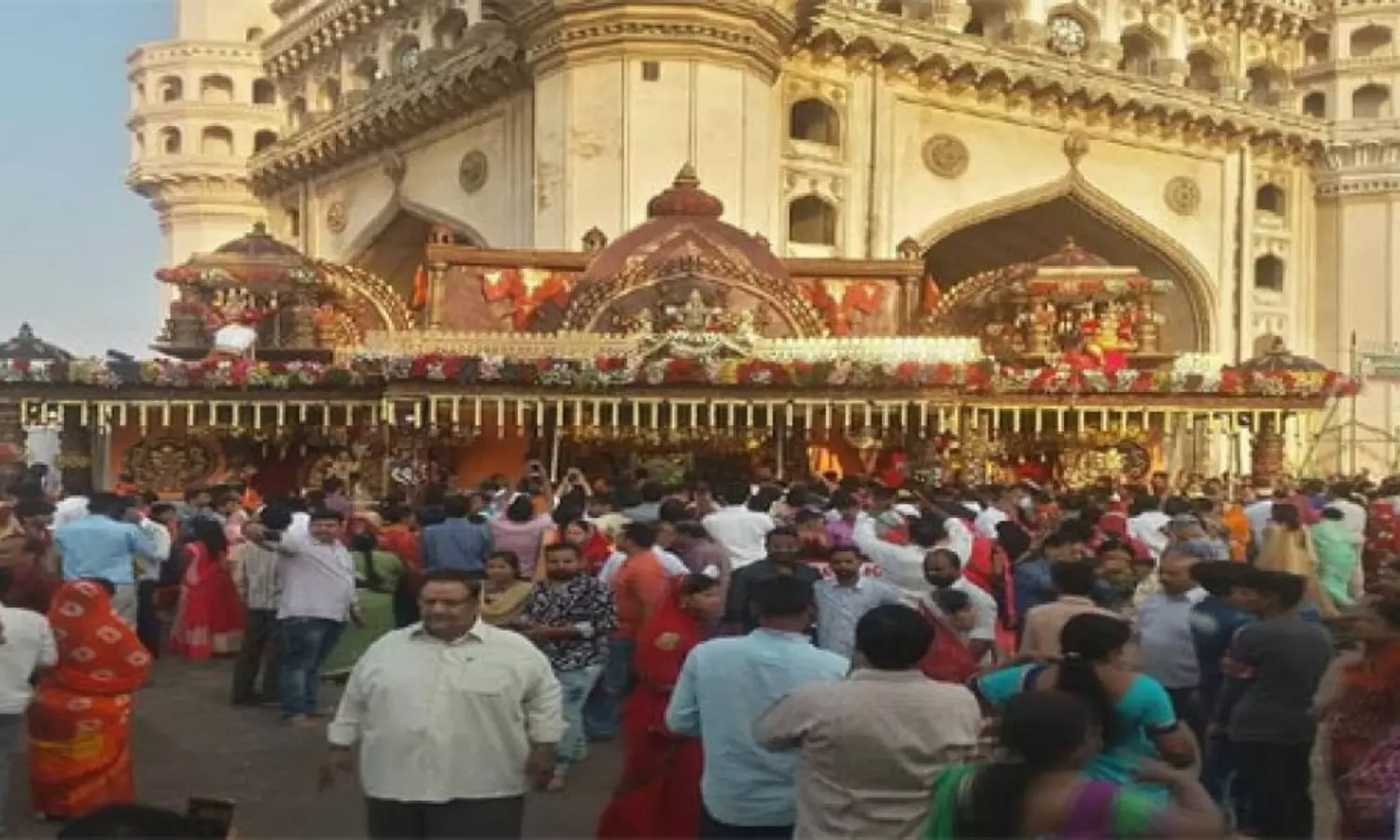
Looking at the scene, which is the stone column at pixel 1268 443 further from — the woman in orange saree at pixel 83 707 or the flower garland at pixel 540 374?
the woman in orange saree at pixel 83 707

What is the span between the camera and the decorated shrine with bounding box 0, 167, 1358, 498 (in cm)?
1981

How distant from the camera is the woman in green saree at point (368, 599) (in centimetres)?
1102

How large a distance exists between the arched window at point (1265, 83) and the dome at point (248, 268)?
2705 cm

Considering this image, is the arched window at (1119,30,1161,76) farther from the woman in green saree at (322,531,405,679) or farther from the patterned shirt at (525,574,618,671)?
the patterned shirt at (525,574,618,671)

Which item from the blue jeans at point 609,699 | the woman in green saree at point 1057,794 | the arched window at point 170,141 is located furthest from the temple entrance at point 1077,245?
the woman in green saree at point 1057,794

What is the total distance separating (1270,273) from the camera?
39.7 m

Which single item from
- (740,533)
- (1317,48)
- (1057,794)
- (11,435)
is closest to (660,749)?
(1057,794)

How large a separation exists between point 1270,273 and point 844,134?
14346 millimetres

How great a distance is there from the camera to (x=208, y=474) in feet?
70.8

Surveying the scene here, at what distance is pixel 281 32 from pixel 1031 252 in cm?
2362

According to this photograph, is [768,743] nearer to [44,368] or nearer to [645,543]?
[645,543]

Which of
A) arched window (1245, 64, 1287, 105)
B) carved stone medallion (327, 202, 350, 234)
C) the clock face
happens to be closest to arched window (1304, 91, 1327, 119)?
arched window (1245, 64, 1287, 105)

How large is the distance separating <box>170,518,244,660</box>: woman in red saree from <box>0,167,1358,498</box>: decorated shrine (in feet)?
21.1

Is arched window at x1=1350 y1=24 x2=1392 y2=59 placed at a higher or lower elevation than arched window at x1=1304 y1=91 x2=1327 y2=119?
higher
